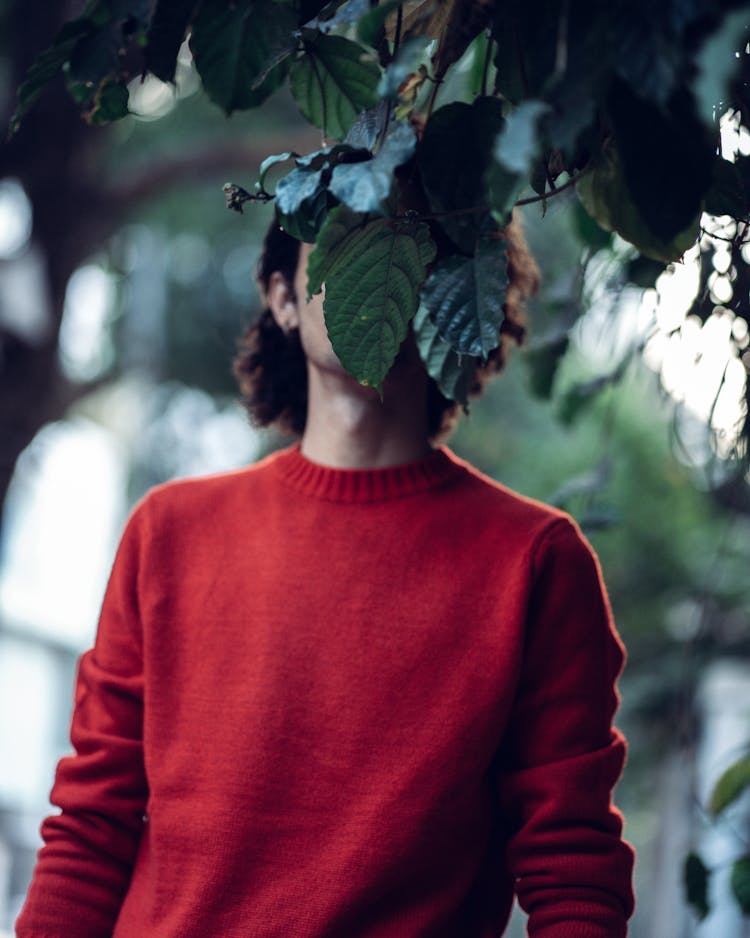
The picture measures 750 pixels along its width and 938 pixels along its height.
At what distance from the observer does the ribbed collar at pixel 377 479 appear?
4.92ft

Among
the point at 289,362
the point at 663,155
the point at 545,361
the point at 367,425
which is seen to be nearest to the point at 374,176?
the point at 663,155

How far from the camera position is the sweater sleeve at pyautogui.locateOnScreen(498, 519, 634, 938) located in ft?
4.27

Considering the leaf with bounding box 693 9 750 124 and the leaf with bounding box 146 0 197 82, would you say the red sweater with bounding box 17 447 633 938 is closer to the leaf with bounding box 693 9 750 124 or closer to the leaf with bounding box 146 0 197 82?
the leaf with bounding box 146 0 197 82

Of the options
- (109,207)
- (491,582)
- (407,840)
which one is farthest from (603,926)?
(109,207)

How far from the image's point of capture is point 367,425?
4.95ft

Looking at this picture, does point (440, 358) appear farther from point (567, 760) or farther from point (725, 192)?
point (567, 760)

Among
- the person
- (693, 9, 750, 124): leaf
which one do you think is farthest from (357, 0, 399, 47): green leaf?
the person

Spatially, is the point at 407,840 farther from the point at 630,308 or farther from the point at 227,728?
the point at 630,308

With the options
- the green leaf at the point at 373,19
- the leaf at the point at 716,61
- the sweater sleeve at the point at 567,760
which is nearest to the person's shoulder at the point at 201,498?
the sweater sleeve at the point at 567,760

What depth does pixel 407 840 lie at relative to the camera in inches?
51.3

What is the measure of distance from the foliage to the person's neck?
1.81 ft

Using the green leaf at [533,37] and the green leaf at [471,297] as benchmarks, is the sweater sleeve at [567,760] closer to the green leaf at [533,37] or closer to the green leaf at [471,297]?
the green leaf at [471,297]

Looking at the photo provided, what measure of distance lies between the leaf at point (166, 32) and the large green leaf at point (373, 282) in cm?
20

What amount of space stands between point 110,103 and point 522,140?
0.45 m
